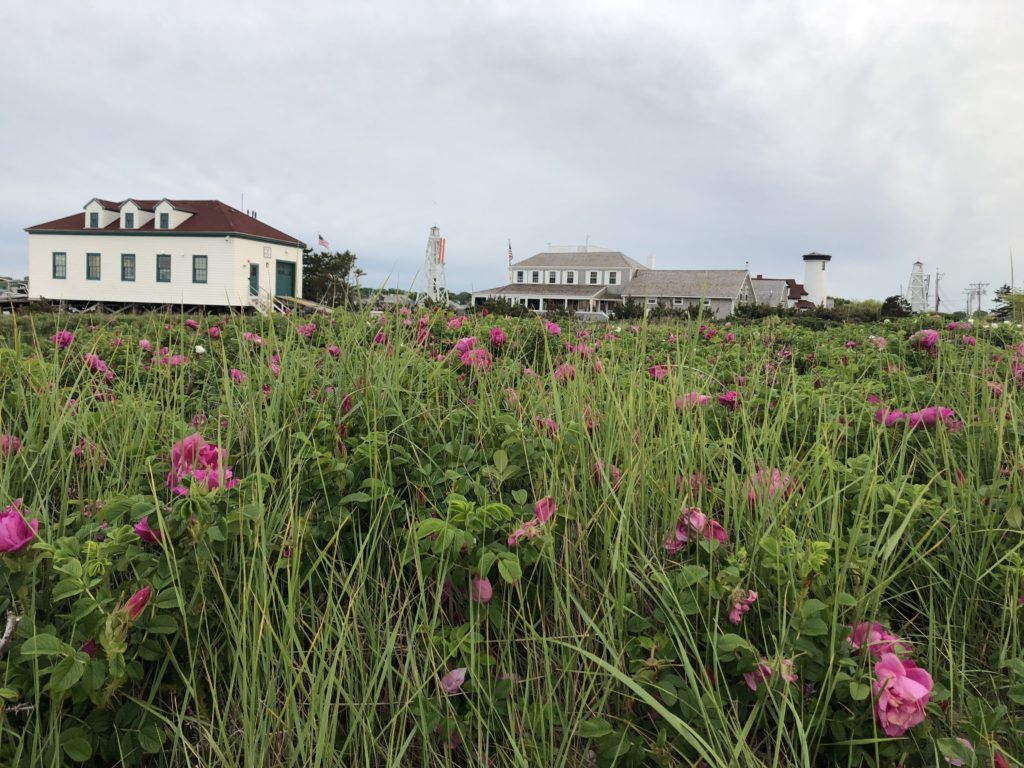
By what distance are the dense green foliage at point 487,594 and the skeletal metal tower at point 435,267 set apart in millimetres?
2108

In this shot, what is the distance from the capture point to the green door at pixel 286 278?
123 ft

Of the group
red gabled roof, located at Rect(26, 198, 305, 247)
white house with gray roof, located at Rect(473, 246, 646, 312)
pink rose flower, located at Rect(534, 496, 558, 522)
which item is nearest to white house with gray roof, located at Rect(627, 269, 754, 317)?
white house with gray roof, located at Rect(473, 246, 646, 312)

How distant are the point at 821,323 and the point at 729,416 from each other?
1356 centimetres

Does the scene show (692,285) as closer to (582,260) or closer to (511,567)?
(582,260)

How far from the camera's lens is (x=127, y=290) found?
3638cm

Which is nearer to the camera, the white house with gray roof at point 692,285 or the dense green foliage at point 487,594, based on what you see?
the dense green foliage at point 487,594

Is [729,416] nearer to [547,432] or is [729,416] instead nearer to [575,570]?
[547,432]

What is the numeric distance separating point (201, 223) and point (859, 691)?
129ft

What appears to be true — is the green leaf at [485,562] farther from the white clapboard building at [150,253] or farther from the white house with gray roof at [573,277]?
the white house with gray roof at [573,277]

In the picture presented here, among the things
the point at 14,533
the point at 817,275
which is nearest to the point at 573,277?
the point at 817,275

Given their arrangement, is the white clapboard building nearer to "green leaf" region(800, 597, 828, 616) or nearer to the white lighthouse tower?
"green leaf" region(800, 597, 828, 616)

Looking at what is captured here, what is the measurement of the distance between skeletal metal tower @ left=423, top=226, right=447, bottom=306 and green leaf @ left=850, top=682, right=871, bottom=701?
3.34m

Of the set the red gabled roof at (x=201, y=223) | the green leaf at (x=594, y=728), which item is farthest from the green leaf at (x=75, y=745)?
the red gabled roof at (x=201, y=223)

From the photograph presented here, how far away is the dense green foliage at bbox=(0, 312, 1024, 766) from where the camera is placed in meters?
1.42
